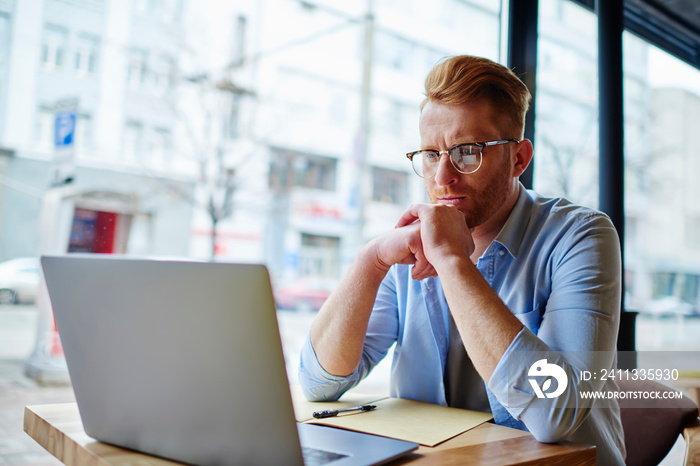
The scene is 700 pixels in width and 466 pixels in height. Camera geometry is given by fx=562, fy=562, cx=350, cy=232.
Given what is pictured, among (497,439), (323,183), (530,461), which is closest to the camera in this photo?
(530,461)

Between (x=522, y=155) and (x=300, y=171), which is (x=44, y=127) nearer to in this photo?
(x=522, y=155)

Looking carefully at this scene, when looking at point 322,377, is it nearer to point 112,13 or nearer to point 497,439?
point 497,439

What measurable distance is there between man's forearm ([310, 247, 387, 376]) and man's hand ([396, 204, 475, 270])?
11 centimetres

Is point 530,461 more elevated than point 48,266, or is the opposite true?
point 48,266

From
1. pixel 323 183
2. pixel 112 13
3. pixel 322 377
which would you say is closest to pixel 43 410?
pixel 322 377

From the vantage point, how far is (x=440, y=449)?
2.50ft

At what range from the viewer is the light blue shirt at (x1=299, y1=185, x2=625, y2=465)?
0.85m

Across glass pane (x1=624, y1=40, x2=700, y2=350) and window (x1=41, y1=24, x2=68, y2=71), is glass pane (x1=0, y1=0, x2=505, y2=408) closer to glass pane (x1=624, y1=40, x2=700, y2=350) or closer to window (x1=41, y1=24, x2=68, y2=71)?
window (x1=41, y1=24, x2=68, y2=71)

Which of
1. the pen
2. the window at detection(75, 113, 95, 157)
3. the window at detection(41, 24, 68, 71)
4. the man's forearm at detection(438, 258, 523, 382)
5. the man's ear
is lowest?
the pen

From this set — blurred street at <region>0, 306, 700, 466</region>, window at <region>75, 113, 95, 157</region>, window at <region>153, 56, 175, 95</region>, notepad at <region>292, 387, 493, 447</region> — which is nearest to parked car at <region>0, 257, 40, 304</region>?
blurred street at <region>0, 306, 700, 466</region>

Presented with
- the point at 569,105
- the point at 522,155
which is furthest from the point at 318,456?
the point at 569,105

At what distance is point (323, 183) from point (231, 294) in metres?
8.51

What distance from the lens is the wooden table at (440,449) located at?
2.33ft

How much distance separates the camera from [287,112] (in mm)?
6480
